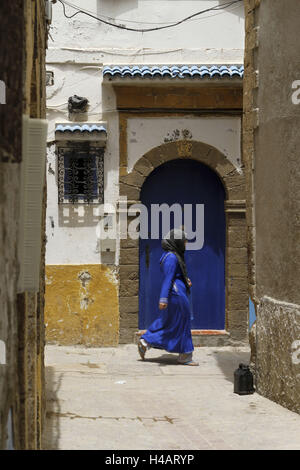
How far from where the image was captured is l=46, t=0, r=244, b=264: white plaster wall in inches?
438

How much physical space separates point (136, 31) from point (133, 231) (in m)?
2.88

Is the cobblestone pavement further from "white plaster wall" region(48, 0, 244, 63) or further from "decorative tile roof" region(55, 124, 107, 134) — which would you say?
"white plaster wall" region(48, 0, 244, 63)

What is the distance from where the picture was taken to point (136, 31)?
36.8 feet

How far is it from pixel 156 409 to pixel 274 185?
237 centimetres

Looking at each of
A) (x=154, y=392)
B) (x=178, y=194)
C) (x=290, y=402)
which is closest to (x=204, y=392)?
(x=154, y=392)

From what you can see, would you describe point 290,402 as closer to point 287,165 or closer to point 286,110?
point 287,165

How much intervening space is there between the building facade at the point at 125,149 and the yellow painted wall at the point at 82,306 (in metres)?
0.01

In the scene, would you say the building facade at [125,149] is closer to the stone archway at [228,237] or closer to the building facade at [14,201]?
the stone archway at [228,237]

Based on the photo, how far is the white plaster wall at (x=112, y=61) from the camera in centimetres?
1112

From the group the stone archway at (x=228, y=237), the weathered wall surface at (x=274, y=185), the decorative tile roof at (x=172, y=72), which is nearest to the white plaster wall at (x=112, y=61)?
the stone archway at (x=228, y=237)

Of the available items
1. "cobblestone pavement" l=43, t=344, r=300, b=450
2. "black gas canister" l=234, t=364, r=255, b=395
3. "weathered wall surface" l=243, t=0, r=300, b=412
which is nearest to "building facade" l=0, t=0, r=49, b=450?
"cobblestone pavement" l=43, t=344, r=300, b=450

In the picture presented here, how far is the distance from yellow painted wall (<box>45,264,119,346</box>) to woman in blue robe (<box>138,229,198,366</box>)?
4.74ft

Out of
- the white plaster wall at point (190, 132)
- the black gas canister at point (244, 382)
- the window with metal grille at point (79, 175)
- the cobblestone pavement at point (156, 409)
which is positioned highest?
the white plaster wall at point (190, 132)

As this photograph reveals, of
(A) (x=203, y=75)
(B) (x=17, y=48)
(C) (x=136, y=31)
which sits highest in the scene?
(C) (x=136, y=31)
